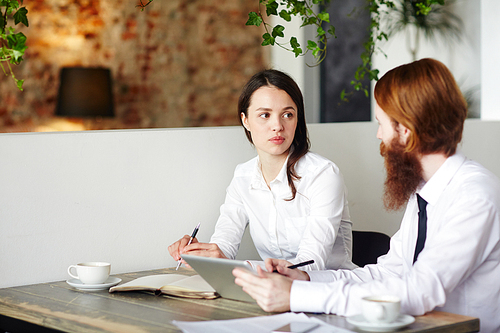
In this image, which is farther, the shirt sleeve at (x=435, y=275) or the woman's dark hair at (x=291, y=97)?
the woman's dark hair at (x=291, y=97)

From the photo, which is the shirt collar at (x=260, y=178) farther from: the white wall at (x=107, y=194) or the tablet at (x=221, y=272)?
the tablet at (x=221, y=272)

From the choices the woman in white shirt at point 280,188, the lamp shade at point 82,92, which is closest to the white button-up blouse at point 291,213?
the woman in white shirt at point 280,188

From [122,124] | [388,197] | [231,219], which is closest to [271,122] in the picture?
[231,219]

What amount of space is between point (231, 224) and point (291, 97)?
0.55 metres

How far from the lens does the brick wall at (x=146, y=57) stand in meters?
3.97

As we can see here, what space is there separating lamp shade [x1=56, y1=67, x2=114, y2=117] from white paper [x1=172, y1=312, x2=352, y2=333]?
3028 millimetres

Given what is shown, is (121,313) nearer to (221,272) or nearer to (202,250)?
(221,272)

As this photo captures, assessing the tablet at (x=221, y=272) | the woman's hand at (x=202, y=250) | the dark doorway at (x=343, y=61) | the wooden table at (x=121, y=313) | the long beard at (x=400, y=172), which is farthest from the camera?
the dark doorway at (x=343, y=61)

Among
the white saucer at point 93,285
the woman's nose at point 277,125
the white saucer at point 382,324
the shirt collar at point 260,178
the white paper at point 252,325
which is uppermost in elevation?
the woman's nose at point 277,125

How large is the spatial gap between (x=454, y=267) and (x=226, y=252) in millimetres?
1031

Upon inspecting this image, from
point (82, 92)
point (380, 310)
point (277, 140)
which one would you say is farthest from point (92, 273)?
point (82, 92)

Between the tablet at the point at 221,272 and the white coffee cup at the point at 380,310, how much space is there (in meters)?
0.31

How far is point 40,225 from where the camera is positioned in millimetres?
1964

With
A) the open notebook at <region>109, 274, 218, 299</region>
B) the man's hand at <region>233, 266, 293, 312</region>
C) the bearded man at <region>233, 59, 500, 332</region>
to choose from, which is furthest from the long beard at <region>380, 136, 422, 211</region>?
the open notebook at <region>109, 274, 218, 299</region>
